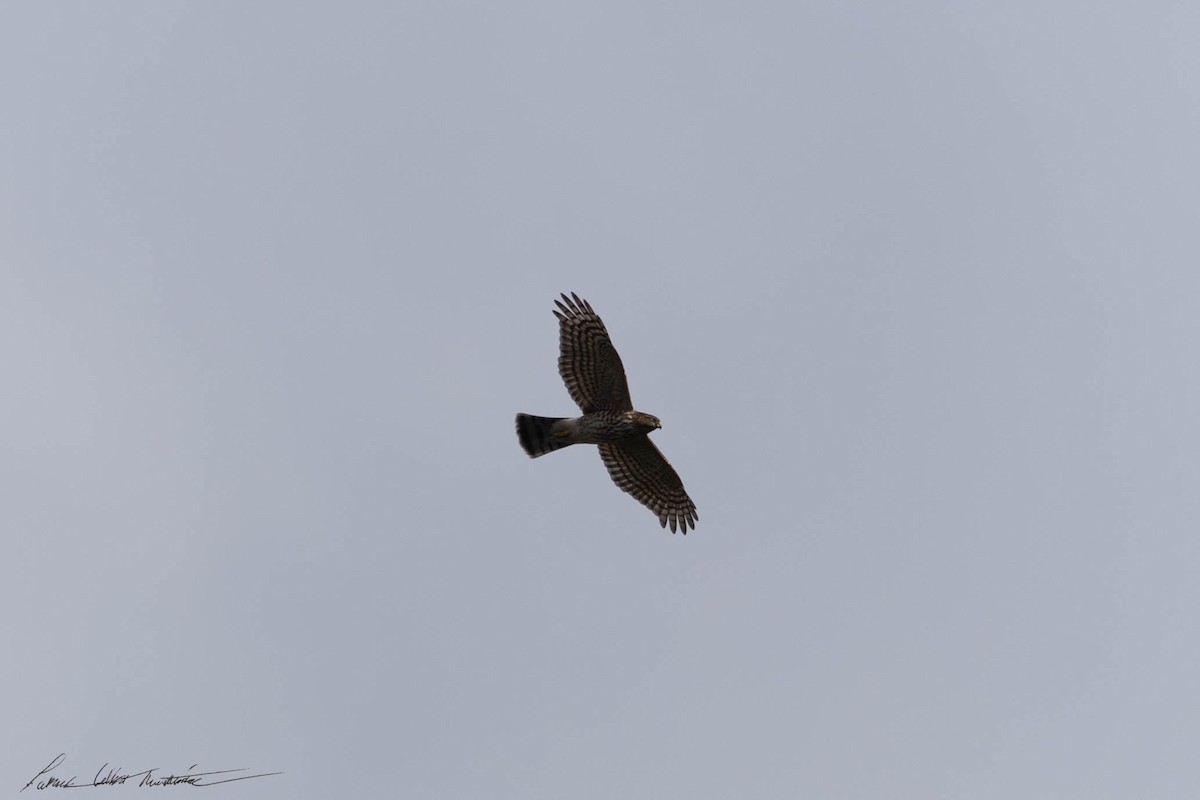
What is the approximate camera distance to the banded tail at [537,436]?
30375 millimetres

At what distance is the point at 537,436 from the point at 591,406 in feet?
4.54

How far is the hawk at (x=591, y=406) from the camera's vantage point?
1160 inches

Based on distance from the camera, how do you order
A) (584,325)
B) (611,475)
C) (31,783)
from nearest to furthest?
1. (31,783)
2. (584,325)
3. (611,475)

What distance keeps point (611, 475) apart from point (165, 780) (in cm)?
1234

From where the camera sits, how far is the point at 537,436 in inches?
1201

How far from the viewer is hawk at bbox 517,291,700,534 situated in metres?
29.5

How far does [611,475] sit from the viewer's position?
3197 cm

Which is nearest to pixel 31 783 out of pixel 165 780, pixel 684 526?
pixel 165 780

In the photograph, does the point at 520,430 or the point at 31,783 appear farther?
the point at 520,430

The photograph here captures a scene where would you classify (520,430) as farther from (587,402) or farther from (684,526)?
(684,526)

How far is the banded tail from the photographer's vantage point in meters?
30.4

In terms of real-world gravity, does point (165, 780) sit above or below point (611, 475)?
below

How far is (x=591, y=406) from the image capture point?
2997cm

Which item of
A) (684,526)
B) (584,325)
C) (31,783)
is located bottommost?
(31,783)
